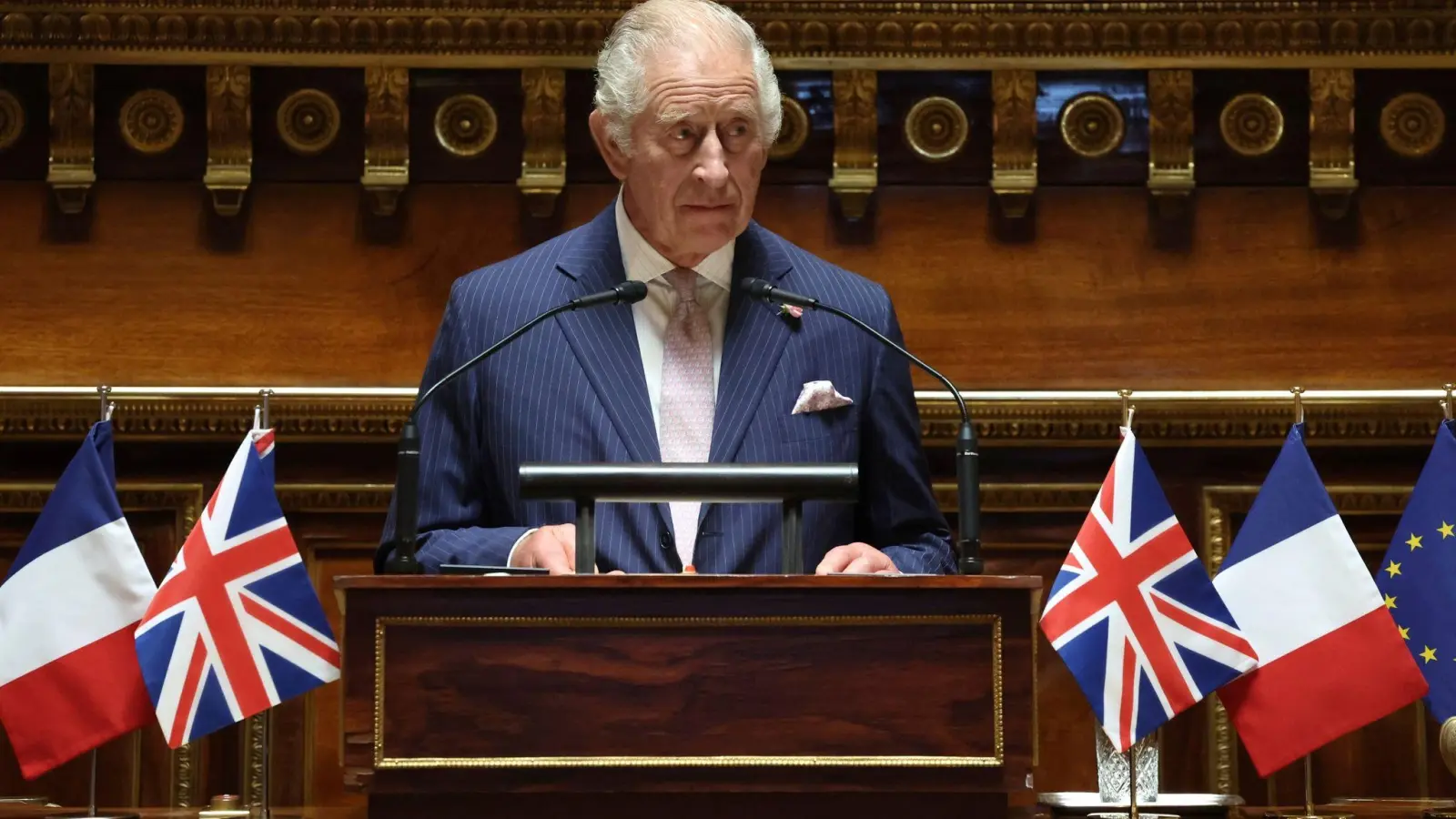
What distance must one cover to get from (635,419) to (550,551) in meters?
0.47

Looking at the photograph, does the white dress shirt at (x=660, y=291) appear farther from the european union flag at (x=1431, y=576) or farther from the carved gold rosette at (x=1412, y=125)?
the carved gold rosette at (x=1412, y=125)

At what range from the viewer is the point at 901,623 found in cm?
252

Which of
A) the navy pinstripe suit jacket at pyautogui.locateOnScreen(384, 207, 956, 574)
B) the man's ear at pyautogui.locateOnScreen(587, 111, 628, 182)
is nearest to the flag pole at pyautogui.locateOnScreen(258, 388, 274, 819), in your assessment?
the navy pinstripe suit jacket at pyautogui.locateOnScreen(384, 207, 956, 574)

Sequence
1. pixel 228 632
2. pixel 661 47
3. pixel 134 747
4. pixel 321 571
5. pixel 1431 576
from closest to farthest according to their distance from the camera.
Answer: pixel 661 47
pixel 228 632
pixel 1431 576
pixel 134 747
pixel 321 571

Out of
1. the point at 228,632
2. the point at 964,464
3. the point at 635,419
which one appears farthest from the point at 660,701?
the point at 228,632

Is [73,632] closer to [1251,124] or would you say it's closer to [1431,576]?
[1431,576]

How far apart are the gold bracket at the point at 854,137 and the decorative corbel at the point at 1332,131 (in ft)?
3.55

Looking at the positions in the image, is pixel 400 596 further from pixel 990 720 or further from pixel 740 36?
pixel 740 36

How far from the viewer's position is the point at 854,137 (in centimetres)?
484

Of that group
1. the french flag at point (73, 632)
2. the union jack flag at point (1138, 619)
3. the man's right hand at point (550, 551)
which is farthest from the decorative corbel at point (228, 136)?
the union jack flag at point (1138, 619)

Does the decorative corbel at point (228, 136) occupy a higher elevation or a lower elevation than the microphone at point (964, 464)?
higher

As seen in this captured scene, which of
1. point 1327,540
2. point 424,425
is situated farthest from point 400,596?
point 1327,540

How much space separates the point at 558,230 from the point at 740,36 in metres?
1.47

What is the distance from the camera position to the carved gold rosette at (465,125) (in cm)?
485
